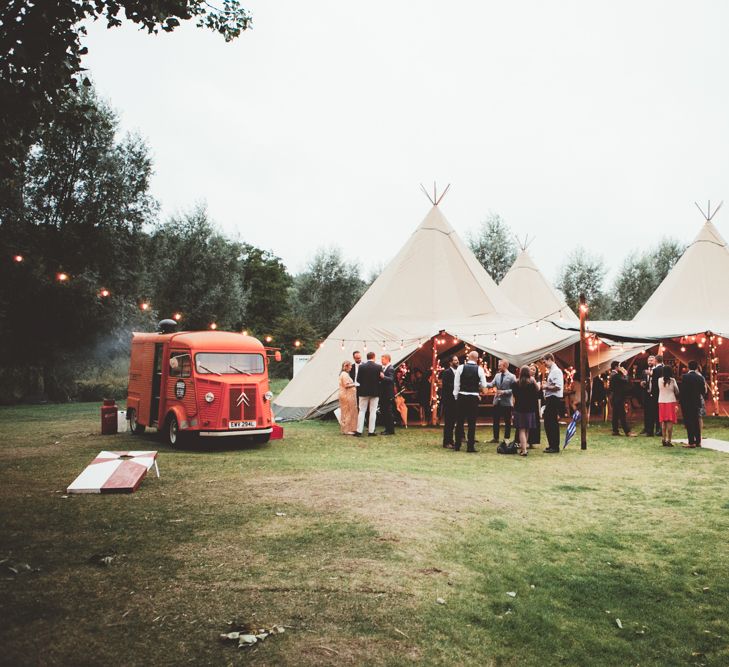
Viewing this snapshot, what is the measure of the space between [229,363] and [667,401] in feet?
27.8

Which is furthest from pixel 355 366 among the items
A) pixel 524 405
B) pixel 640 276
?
pixel 640 276

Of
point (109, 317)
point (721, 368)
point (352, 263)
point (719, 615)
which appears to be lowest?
Result: point (719, 615)

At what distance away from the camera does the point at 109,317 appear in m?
21.7

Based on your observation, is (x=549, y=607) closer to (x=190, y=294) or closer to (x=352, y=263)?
(x=190, y=294)

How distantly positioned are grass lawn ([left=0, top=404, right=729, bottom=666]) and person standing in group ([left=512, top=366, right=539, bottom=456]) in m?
1.92

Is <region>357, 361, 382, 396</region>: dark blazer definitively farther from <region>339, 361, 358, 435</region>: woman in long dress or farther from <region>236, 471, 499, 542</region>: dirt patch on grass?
<region>236, 471, 499, 542</region>: dirt patch on grass

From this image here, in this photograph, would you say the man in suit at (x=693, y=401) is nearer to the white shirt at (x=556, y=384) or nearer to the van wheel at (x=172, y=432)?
the white shirt at (x=556, y=384)

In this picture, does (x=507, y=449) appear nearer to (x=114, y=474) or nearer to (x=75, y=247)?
(x=114, y=474)

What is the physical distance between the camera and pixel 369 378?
40.2 feet

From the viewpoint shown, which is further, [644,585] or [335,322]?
[335,322]

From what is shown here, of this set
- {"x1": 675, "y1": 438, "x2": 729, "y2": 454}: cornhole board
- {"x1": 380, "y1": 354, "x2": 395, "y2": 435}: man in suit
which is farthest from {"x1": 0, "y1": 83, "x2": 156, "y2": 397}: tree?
{"x1": 675, "y1": 438, "x2": 729, "y2": 454}: cornhole board

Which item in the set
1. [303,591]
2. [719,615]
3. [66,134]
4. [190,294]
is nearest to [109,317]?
[66,134]

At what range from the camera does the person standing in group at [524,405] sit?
33.1ft

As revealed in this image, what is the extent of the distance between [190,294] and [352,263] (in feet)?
49.4
